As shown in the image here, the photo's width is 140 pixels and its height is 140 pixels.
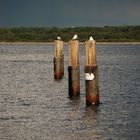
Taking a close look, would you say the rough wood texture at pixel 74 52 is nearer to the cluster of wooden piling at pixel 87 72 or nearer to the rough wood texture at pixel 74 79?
the cluster of wooden piling at pixel 87 72

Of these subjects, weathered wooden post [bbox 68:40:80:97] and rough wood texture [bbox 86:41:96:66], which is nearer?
rough wood texture [bbox 86:41:96:66]

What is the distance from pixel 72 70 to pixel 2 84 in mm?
13074

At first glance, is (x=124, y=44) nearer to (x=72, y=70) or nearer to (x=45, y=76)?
(x=45, y=76)

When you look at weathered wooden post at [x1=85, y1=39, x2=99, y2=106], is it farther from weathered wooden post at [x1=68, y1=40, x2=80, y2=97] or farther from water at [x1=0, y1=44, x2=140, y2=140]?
weathered wooden post at [x1=68, y1=40, x2=80, y2=97]

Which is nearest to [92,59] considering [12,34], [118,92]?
[118,92]

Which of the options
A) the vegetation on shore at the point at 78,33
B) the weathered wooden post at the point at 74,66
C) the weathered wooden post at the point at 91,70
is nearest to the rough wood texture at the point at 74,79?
the weathered wooden post at the point at 74,66

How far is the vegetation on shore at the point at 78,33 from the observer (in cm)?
17362

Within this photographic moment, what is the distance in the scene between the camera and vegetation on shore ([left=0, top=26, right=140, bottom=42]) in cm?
17362

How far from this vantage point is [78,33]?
178 metres

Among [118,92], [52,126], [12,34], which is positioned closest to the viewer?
[52,126]

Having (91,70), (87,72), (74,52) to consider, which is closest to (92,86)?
(87,72)

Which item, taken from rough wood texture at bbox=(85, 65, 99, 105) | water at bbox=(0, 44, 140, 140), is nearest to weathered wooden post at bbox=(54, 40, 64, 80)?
water at bbox=(0, 44, 140, 140)

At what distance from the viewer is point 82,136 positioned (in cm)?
2562

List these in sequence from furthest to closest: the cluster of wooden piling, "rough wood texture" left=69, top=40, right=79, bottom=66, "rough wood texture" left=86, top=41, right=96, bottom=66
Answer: "rough wood texture" left=69, top=40, right=79, bottom=66 < the cluster of wooden piling < "rough wood texture" left=86, top=41, right=96, bottom=66
